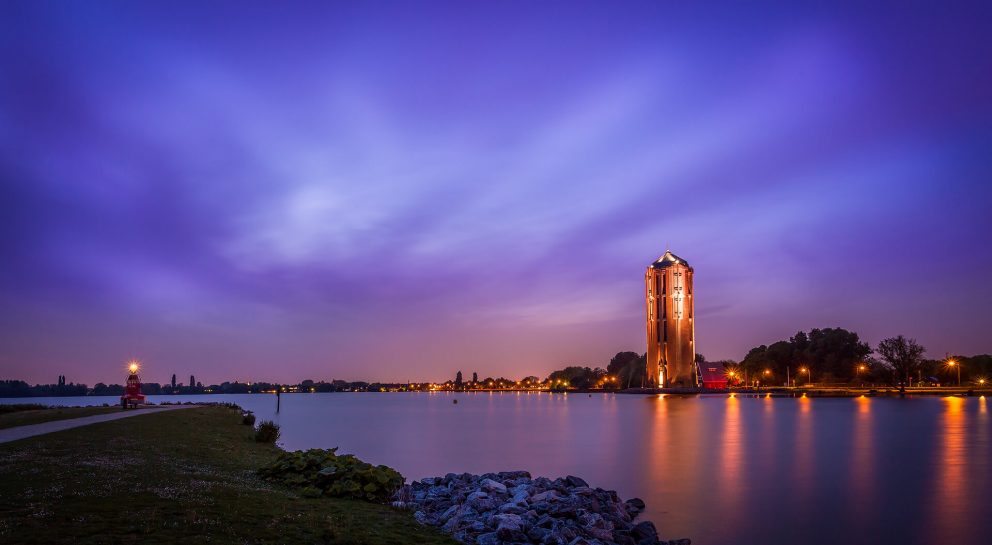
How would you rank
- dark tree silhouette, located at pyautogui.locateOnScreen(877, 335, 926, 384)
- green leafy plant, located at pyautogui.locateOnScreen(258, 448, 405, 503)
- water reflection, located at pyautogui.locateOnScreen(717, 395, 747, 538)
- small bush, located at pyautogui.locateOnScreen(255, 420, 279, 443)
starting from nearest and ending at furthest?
1. green leafy plant, located at pyautogui.locateOnScreen(258, 448, 405, 503)
2. water reflection, located at pyautogui.locateOnScreen(717, 395, 747, 538)
3. small bush, located at pyautogui.locateOnScreen(255, 420, 279, 443)
4. dark tree silhouette, located at pyautogui.locateOnScreen(877, 335, 926, 384)

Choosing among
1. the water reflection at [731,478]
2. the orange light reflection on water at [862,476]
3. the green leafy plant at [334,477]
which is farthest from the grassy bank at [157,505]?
the orange light reflection on water at [862,476]

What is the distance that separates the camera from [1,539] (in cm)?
982

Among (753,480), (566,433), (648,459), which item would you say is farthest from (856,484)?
(566,433)

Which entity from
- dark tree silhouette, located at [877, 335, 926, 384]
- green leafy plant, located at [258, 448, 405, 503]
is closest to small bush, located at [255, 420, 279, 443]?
green leafy plant, located at [258, 448, 405, 503]

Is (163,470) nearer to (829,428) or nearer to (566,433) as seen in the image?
(566,433)

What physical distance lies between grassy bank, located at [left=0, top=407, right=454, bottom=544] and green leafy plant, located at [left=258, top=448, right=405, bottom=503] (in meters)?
0.63

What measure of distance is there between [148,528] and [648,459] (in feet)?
107

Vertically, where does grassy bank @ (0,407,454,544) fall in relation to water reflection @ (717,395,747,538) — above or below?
above

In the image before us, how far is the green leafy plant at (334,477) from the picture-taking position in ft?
57.8

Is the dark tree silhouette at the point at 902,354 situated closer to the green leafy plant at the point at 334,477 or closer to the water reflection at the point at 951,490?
the water reflection at the point at 951,490

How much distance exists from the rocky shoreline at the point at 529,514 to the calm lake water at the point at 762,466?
1.92m

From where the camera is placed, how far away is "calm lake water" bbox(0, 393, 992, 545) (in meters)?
21.1

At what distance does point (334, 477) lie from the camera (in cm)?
1830

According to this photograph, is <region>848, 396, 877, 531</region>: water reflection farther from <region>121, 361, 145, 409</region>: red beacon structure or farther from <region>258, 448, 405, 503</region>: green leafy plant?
<region>121, 361, 145, 409</region>: red beacon structure
